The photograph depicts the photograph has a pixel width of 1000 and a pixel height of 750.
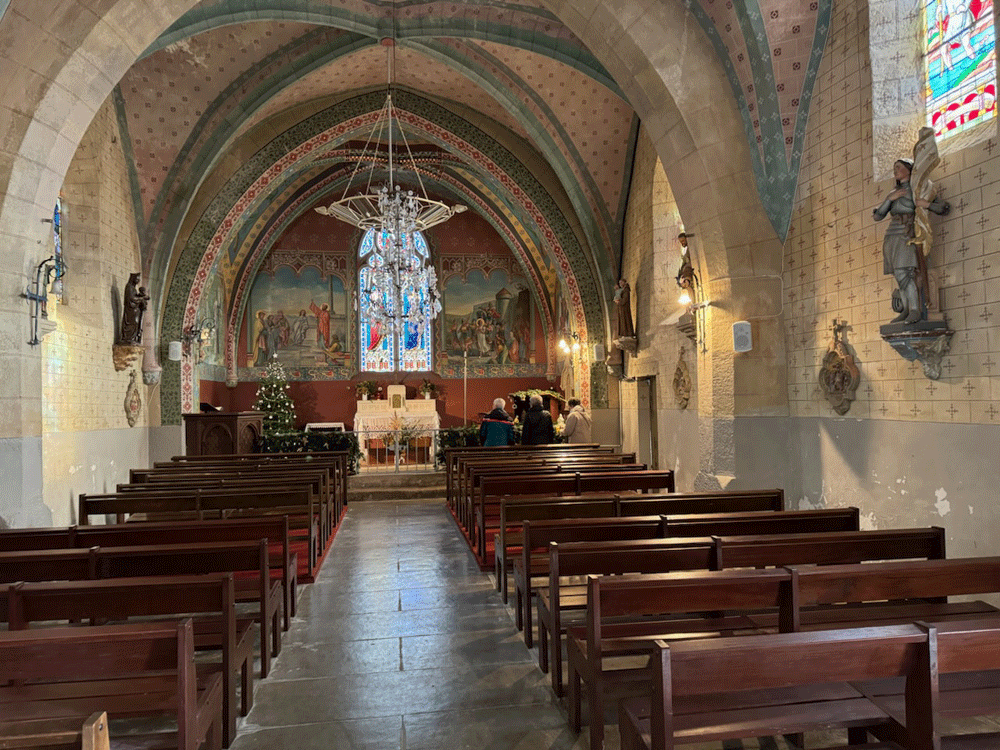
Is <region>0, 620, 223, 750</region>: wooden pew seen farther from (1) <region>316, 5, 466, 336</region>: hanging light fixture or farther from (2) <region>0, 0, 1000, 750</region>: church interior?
(1) <region>316, 5, 466, 336</region>: hanging light fixture

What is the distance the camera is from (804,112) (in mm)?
6801

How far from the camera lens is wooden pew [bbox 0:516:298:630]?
4523 millimetres

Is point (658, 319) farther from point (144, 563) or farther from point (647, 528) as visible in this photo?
point (144, 563)

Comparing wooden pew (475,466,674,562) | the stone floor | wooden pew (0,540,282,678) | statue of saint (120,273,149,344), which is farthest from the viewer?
statue of saint (120,273,149,344)

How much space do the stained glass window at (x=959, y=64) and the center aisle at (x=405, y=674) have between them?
16.3 ft

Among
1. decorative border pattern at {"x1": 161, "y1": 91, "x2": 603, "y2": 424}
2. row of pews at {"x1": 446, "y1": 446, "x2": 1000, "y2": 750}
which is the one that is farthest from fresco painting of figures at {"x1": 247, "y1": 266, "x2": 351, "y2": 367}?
row of pews at {"x1": 446, "y1": 446, "x2": 1000, "y2": 750}

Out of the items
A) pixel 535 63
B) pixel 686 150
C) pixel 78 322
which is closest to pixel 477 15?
pixel 535 63

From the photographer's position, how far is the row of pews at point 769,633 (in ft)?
6.67

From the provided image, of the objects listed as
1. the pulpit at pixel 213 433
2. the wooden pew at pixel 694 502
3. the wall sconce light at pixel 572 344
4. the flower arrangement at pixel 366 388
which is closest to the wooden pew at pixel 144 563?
the wooden pew at pixel 694 502

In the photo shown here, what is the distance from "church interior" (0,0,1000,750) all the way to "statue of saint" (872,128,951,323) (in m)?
0.02

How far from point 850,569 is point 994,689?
596 mm

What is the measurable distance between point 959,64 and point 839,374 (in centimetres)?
259

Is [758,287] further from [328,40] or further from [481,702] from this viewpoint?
[328,40]

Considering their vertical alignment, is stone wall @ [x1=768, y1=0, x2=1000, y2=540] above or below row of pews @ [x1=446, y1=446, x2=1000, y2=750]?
above
